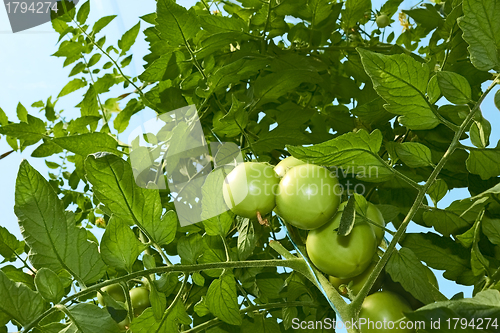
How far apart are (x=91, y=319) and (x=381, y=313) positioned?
0.61 feet

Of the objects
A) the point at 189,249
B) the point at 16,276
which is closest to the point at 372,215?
the point at 189,249

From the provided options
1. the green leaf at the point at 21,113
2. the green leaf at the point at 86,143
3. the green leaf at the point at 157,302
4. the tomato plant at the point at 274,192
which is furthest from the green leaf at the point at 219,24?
the green leaf at the point at 21,113

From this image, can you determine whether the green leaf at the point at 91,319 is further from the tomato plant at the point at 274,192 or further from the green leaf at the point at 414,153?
the green leaf at the point at 414,153

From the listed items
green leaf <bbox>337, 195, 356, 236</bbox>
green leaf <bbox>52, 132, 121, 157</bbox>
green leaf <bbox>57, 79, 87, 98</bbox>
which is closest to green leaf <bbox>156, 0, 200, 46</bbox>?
green leaf <bbox>52, 132, 121, 157</bbox>

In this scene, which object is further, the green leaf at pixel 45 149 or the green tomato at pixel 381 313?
the green leaf at pixel 45 149

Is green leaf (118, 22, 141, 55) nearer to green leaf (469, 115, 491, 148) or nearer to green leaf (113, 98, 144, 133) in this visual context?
green leaf (113, 98, 144, 133)

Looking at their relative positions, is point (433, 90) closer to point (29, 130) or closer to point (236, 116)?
point (236, 116)

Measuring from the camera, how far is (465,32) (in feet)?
0.80

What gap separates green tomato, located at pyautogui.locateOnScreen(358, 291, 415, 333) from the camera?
0.26 meters

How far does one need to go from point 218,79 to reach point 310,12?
0.17 metres

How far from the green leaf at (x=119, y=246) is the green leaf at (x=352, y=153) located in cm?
14

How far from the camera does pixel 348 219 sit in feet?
0.80

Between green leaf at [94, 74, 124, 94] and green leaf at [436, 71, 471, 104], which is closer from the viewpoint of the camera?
green leaf at [436, 71, 471, 104]

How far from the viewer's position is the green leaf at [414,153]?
28 centimetres
